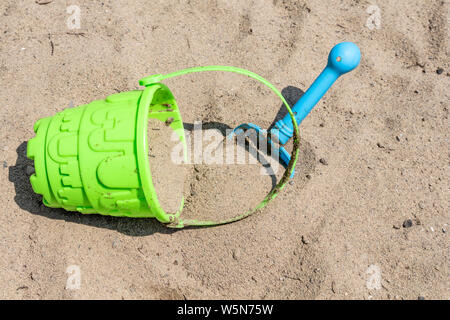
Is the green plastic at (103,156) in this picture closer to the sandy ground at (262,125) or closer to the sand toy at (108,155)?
the sand toy at (108,155)

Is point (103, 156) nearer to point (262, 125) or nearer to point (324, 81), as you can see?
point (262, 125)

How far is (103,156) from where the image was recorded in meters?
1.17

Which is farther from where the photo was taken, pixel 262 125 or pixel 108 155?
pixel 262 125

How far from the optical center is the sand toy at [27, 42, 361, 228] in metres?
1.16

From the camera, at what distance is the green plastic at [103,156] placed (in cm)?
115

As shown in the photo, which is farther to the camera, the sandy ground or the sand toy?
the sandy ground

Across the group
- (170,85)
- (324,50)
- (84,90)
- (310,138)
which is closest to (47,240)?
(84,90)

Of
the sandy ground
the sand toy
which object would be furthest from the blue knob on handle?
the sandy ground

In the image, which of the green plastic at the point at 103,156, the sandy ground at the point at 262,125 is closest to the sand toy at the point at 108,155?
the green plastic at the point at 103,156

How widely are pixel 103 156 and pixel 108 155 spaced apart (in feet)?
0.05

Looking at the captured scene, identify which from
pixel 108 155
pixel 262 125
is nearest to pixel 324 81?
pixel 262 125

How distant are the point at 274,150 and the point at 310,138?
133 millimetres

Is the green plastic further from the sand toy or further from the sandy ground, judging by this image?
the sandy ground
